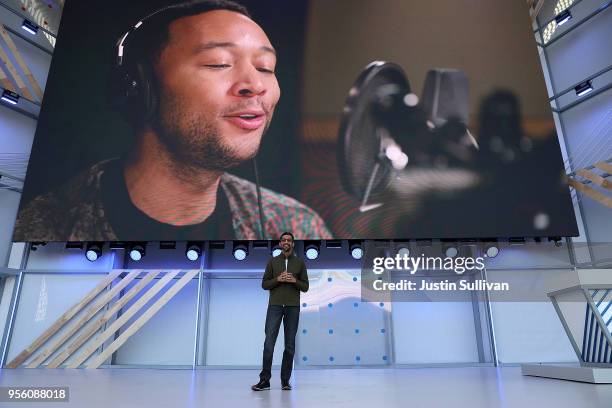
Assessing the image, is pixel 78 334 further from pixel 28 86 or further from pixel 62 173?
pixel 28 86

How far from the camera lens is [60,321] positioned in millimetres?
5820

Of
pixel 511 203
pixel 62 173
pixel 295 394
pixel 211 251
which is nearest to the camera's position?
pixel 295 394

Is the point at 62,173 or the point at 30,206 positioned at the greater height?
the point at 62,173

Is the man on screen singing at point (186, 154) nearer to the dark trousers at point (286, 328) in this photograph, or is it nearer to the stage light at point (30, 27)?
the stage light at point (30, 27)

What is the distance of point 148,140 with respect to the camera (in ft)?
20.3

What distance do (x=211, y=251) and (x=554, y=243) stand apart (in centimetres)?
539

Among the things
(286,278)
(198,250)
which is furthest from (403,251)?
(286,278)

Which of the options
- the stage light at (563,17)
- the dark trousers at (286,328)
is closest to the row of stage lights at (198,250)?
the dark trousers at (286,328)

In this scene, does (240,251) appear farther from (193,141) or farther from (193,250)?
(193,141)

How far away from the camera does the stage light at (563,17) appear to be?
7483mm

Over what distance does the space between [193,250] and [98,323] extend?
5.35ft

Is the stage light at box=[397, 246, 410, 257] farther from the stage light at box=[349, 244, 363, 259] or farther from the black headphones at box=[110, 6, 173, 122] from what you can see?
the black headphones at box=[110, 6, 173, 122]

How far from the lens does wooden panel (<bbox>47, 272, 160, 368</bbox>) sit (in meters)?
5.59

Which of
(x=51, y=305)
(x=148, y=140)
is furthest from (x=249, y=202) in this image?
(x=51, y=305)
